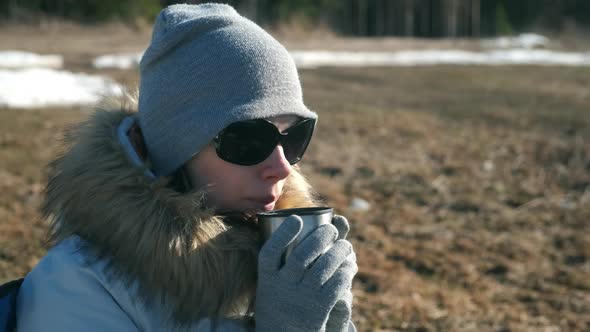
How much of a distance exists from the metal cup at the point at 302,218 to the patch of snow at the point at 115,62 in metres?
10.1

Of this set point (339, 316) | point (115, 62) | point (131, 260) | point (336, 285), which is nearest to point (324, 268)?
point (336, 285)

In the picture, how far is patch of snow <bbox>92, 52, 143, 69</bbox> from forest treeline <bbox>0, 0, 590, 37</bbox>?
13.9 meters

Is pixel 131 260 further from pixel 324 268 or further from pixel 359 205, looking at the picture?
pixel 359 205

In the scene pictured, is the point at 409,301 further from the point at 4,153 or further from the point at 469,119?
the point at 469,119

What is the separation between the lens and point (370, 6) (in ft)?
110

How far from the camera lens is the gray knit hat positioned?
71.6 inches

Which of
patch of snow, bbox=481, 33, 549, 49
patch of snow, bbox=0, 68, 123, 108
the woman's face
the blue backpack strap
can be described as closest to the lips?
the woman's face

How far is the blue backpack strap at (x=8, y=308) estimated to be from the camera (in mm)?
1616

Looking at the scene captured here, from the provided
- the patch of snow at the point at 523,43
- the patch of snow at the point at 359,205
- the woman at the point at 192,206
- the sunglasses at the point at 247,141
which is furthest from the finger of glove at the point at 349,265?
the patch of snow at the point at 523,43

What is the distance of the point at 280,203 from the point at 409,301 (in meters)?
2.05

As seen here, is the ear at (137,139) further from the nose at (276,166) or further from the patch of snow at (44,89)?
the patch of snow at (44,89)

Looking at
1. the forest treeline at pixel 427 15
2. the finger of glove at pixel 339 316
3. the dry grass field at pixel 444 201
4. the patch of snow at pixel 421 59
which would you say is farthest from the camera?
the forest treeline at pixel 427 15

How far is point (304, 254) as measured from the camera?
1617 mm

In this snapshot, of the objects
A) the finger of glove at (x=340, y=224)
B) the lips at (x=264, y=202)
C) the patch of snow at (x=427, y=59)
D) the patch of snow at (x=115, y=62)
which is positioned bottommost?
the patch of snow at (x=427, y=59)
